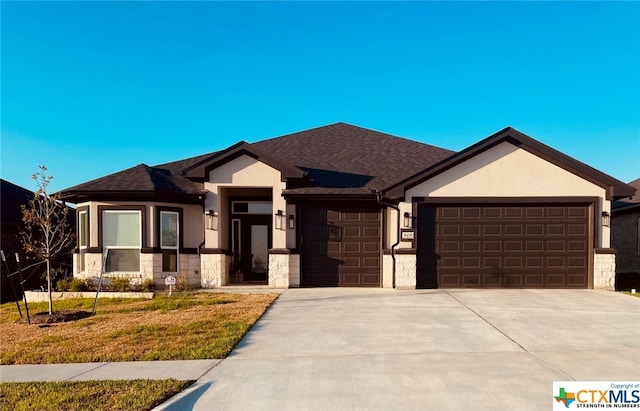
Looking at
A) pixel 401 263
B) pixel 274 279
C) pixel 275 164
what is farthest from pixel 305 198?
pixel 401 263

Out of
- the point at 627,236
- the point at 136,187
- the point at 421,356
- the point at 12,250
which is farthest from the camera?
the point at 627,236

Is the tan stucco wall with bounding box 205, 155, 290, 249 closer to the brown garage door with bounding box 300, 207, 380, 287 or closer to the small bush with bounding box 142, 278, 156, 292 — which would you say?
the brown garage door with bounding box 300, 207, 380, 287

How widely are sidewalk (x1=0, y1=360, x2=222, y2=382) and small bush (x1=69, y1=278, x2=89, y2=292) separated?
254 inches

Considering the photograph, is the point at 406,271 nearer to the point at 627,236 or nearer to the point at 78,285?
the point at 78,285

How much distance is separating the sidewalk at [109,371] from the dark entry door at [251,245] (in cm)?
869

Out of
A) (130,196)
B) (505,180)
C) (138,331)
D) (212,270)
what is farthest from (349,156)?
(138,331)

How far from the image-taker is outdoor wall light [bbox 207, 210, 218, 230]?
12.4 m

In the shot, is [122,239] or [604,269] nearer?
[604,269]

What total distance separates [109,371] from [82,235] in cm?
923

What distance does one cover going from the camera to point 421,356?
217 inches

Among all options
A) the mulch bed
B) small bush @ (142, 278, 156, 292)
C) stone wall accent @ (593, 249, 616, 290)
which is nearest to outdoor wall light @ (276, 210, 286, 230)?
small bush @ (142, 278, 156, 292)

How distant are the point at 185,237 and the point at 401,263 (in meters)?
6.98

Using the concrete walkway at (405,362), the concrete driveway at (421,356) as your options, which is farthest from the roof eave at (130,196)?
the concrete walkway at (405,362)

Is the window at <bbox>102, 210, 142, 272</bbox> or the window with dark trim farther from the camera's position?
the window with dark trim
